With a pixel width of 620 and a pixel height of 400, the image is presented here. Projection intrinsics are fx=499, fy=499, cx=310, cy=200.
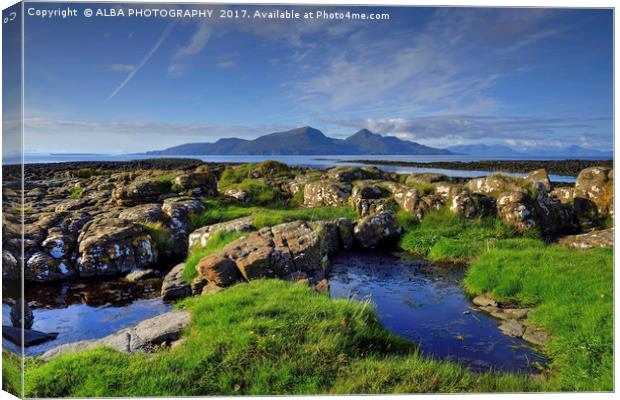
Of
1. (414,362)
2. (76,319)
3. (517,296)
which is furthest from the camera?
(517,296)

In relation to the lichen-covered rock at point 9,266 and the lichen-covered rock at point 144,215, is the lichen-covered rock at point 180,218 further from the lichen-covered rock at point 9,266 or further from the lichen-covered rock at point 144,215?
the lichen-covered rock at point 9,266

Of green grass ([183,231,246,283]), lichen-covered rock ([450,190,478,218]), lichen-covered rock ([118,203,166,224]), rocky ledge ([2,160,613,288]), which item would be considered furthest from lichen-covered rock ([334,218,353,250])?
lichen-covered rock ([118,203,166,224])

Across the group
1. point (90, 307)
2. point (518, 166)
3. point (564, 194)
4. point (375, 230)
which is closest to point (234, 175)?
point (375, 230)

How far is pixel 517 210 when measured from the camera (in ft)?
57.4

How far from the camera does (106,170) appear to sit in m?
20.3

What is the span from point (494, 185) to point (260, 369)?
571 inches

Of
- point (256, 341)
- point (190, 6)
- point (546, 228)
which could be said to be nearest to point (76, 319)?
point (256, 341)

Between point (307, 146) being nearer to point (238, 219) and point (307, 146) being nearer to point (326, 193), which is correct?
point (238, 219)

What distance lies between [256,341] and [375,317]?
2757 millimetres

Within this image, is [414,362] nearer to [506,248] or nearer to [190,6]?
[190,6]

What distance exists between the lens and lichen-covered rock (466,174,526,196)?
18812mm

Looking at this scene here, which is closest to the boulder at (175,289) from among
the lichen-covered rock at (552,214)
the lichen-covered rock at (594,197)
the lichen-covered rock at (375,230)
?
the lichen-covered rock at (375,230)

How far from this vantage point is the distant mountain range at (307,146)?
11180mm

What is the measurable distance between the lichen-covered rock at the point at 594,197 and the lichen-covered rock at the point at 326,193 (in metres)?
8.78
